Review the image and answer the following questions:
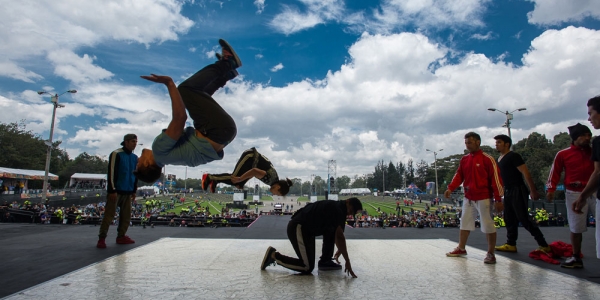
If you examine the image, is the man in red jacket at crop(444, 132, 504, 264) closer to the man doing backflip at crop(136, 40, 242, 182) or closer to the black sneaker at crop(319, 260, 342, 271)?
the black sneaker at crop(319, 260, 342, 271)

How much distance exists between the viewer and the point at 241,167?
4129 millimetres

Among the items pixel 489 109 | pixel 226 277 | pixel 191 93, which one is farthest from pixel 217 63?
pixel 489 109

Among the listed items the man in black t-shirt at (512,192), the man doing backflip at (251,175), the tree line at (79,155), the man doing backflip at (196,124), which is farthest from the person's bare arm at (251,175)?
the tree line at (79,155)

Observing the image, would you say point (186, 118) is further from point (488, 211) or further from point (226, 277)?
point (488, 211)

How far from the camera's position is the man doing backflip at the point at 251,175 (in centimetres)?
402

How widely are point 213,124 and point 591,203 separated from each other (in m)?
5.09

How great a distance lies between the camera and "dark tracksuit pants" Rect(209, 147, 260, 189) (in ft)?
13.5

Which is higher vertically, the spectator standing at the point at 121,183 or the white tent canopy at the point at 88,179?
the white tent canopy at the point at 88,179

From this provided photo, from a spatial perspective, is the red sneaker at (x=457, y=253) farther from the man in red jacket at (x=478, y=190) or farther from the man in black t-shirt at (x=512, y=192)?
the man in black t-shirt at (x=512, y=192)

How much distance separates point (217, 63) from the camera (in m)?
3.66

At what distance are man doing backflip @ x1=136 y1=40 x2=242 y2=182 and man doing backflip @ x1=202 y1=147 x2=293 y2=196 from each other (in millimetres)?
383

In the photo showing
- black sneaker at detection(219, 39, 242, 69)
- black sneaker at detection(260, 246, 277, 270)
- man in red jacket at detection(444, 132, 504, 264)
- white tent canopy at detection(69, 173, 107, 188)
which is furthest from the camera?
white tent canopy at detection(69, 173, 107, 188)

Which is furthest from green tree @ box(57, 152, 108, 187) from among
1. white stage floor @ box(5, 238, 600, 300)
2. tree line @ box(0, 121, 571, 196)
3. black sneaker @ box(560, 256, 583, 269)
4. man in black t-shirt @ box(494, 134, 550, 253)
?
→ black sneaker @ box(560, 256, 583, 269)

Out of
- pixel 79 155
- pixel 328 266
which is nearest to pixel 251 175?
pixel 328 266
